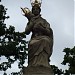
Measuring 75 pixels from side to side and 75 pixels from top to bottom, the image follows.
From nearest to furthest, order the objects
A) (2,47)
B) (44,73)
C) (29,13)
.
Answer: (44,73)
(29,13)
(2,47)

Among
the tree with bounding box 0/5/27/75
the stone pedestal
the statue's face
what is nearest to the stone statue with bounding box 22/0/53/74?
the statue's face

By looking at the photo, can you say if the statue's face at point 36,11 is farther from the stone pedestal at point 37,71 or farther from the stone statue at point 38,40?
the stone pedestal at point 37,71

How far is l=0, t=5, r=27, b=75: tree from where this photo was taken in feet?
69.7

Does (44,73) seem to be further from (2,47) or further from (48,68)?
(2,47)

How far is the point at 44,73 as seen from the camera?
10.5 m

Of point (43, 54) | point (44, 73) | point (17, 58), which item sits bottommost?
point (44, 73)

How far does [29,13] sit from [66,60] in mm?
12022

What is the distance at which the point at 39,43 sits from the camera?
437 inches

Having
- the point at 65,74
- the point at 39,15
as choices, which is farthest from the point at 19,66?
the point at 39,15

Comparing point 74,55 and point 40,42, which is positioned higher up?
point 74,55

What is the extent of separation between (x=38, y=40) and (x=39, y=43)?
0.41 ft

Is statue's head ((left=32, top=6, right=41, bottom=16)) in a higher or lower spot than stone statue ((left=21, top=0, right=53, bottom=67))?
higher

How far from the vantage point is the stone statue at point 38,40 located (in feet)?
36.0

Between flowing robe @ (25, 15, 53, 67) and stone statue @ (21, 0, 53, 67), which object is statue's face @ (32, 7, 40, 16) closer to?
stone statue @ (21, 0, 53, 67)
